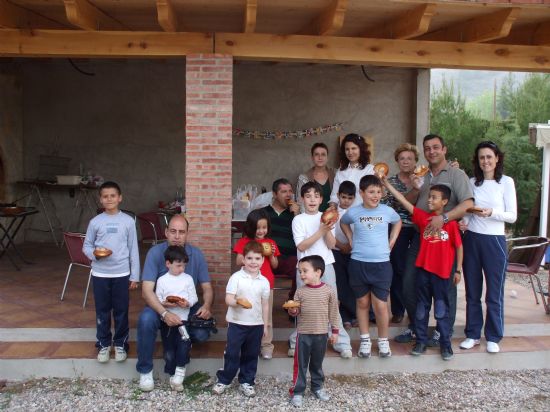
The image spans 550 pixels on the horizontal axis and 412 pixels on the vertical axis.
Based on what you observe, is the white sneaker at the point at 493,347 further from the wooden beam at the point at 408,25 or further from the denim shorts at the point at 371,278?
the wooden beam at the point at 408,25

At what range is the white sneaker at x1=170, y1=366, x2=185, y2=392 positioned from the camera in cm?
414

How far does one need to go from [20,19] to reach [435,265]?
Result: 169 inches

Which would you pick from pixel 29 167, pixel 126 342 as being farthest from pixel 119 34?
pixel 29 167

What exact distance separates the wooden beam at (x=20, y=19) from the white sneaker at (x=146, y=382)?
3.20m

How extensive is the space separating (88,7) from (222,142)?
1608 millimetres

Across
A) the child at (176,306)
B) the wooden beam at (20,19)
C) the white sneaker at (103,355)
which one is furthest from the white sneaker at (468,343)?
the wooden beam at (20,19)

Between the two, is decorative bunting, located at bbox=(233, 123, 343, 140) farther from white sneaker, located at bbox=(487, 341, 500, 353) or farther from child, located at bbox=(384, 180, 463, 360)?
white sneaker, located at bbox=(487, 341, 500, 353)

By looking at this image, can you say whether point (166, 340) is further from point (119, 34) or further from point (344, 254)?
point (119, 34)

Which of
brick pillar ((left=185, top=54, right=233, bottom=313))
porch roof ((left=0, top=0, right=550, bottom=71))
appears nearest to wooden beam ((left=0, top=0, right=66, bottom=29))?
porch roof ((left=0, top=0, right=550, bottom=71))

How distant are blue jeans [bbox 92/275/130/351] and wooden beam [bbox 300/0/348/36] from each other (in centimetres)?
271

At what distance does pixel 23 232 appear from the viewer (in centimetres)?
921

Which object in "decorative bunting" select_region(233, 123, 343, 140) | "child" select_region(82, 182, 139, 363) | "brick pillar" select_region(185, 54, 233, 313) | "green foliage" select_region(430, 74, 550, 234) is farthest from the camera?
"green foliage" select_region(430, 74, 550, 234)

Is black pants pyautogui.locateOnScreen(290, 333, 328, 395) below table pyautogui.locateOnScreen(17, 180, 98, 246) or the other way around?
below

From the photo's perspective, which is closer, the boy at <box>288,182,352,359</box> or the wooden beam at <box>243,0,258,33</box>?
the wooden beam at <box>243,0,258,33</box>
